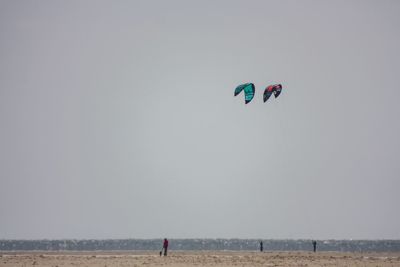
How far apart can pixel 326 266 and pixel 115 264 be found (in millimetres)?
12548

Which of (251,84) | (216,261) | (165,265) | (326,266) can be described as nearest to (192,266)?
(165,265)

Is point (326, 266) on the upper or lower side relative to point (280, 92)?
lower

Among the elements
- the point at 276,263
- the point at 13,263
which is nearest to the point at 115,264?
the point at 13,263

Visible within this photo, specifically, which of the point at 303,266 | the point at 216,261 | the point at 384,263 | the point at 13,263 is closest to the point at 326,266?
the point at 303,266

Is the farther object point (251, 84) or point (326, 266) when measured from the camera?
point (251, 84)

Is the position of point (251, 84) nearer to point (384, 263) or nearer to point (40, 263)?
point (384, 263)

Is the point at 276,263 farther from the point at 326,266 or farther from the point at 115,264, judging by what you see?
the point at 115,264

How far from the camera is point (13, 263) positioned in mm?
38031

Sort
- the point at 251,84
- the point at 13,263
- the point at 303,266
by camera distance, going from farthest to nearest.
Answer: the point at 251,84 < the point at 13,263 < the point at 303,266

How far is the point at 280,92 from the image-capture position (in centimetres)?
4562

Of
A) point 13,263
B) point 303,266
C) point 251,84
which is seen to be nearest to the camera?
point 303,266

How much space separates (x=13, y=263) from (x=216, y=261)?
12765 millimetres

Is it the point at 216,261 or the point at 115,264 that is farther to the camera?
the point at 216,261

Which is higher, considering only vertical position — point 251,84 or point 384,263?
point 251,84
